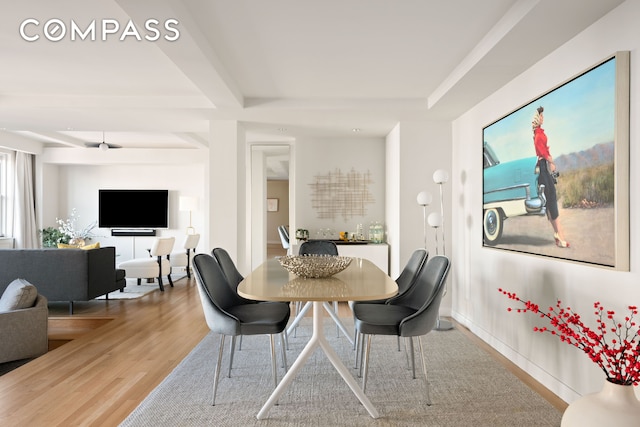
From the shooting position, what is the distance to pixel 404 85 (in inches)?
170

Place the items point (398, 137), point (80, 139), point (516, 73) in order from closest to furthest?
point (516, 73) < point (398, 137) < point (80, 139)

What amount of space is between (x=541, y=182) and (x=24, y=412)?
3572 mm

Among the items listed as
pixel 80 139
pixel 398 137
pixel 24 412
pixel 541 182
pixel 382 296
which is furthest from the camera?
pixel 80 139

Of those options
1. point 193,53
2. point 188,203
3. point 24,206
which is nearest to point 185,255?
point 188,203

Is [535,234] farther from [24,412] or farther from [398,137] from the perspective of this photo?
[24,412]

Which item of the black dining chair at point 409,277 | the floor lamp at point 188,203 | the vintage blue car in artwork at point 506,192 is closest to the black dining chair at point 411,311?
the black dining chair at point 409,277

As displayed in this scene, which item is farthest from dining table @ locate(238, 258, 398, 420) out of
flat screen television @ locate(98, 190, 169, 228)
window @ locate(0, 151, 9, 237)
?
window @ locate(0, 151, 9, 237)

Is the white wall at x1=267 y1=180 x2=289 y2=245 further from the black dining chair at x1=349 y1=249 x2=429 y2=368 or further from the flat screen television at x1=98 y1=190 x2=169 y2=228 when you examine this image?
the black dining chair at x1=349 y1=249 x2=429 y2=368

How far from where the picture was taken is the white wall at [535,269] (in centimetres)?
229

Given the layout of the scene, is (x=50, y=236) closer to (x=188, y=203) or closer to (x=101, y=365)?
(x=188, y=203)

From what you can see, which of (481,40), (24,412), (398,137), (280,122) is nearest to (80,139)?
(280,122)

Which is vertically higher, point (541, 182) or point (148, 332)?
point (541, 182)

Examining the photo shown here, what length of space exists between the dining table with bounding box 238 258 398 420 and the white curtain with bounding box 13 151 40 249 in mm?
7531

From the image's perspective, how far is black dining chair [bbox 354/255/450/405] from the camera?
2.67 meters
